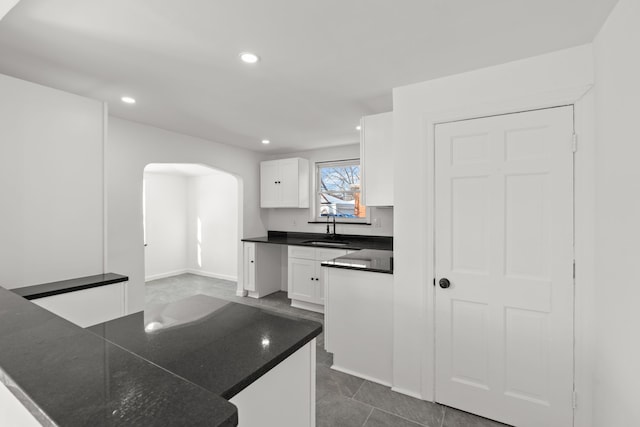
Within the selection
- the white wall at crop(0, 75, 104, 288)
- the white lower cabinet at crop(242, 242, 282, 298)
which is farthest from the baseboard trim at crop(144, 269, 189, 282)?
the white wall at crop(0, 75, 104, 288)

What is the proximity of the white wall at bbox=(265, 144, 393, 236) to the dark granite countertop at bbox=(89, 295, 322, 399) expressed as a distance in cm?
317

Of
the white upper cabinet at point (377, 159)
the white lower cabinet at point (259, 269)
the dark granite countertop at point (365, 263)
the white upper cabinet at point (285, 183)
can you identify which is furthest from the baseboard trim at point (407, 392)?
the white upper cabinet at point (285, 183)

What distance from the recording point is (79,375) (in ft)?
2.22

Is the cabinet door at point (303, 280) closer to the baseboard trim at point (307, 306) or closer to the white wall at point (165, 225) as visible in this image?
the baseboard trim at point (307, 306)

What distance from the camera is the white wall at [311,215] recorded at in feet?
14.1

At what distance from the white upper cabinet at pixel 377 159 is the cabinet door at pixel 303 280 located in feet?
5.78

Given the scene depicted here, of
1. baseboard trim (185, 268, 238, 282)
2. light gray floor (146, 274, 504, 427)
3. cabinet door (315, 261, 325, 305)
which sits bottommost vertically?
light gray floor (146, 274, 504, 427)

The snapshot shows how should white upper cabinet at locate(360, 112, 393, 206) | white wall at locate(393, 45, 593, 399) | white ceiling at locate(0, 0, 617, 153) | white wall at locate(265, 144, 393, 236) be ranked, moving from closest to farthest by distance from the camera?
white ceiling at locate(0, 0, 617, 153) < white wall at locate(393, 45, 593, 399) < white upper cabinet at locate(360, 112, 393, 206) < white wall at locate(265, 144, 393, 236)

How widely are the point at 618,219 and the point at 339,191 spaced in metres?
3.52

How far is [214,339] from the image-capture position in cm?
108

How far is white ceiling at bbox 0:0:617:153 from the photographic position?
4.72 feet

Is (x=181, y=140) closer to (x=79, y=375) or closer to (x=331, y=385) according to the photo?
(x=331, y=385)

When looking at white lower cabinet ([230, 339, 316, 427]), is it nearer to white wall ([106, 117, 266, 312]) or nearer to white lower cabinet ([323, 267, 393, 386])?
white lower cabinet ([323, 267, 393, 386])

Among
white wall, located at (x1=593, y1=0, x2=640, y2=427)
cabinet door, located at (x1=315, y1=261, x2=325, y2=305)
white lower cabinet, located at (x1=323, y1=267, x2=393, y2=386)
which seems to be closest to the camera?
white wall, located at (x1=593, y1=0, x2=640, y2=427)
